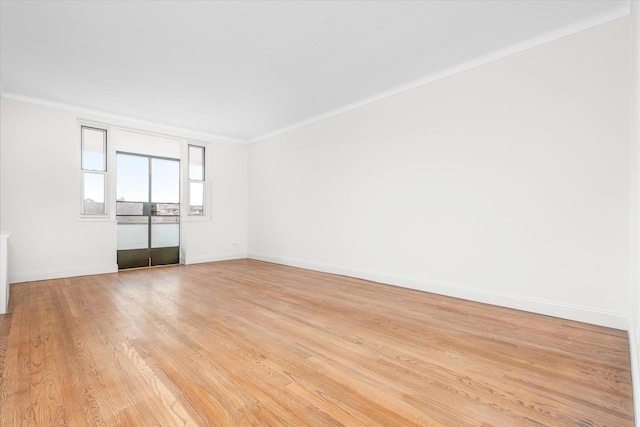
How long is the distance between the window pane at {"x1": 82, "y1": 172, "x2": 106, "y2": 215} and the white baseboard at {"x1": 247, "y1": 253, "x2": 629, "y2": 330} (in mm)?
4614

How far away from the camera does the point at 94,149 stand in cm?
560

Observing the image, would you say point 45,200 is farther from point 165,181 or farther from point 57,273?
point 165,181

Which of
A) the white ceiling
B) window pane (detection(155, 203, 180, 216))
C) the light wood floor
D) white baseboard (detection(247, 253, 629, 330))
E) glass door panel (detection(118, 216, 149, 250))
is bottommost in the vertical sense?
the light wood floor

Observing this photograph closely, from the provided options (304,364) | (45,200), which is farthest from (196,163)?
(304,364)

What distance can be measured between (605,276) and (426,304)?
168 cm

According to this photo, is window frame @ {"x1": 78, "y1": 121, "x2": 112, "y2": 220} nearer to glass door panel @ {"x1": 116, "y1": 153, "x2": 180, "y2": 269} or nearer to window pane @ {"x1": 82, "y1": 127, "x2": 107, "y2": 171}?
window pane @ {"x1": 82, "y1": 127, "x2": 107, "y2": 171}

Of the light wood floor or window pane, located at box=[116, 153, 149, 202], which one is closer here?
the light wood floor

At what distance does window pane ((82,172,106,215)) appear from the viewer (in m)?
5.47

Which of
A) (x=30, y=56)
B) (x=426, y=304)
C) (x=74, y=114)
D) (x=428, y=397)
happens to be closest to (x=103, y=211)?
(x=74, y=114)

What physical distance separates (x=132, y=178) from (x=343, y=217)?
13.9ft

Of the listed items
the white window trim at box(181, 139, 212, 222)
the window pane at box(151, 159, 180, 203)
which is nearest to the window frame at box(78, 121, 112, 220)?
the window pane at box(151, 159, 180, 203)

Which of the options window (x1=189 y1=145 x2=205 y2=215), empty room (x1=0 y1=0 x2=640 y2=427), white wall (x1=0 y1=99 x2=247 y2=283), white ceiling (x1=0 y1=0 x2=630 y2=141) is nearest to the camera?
empty room (x1=0 y1=0 x2=640 y2=427)

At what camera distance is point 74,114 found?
5.30m

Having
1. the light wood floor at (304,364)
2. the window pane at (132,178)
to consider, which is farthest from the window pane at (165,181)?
the light wood floor at (304,364)
